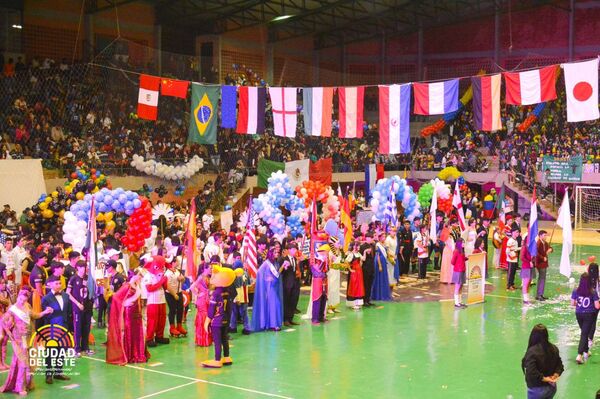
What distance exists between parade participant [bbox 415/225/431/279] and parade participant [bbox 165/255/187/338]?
8.15 meters

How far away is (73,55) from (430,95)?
51.8ft

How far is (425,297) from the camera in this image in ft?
61.7

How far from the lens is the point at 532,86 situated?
21281 mm

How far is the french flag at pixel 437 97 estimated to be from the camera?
22516mm

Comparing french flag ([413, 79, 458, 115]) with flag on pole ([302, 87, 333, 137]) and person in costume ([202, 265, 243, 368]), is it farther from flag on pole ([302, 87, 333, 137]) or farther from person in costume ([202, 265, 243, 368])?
person in costume ([202, 265, 243, 368])

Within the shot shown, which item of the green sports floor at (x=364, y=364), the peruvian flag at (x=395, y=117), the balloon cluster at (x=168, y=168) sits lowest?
the green sports floor at (x=364, y=364)

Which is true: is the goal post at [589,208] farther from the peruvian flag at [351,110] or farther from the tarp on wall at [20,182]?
the tarp on wall at [20,182]

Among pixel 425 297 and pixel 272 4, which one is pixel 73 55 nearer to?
pixel 272 4

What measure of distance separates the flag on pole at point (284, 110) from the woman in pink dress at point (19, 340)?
13.8 metres

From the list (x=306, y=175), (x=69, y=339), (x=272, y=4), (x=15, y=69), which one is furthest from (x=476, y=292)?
(x=272, y=4)

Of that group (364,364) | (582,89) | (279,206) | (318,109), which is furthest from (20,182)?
(582,89)

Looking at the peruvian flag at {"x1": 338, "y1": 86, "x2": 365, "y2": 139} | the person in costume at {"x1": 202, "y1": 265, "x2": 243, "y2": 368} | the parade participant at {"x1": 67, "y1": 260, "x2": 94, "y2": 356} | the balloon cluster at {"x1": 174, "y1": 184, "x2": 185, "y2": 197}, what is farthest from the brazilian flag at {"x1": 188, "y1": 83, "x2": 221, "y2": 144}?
the person in costume at {"x1": 202, "y1": 265, "x2": 243, "y2": 368}

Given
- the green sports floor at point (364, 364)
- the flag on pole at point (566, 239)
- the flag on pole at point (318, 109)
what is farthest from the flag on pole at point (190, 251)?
the flag on pole at point (318, 109)

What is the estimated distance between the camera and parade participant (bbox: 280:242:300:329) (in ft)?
50.6
